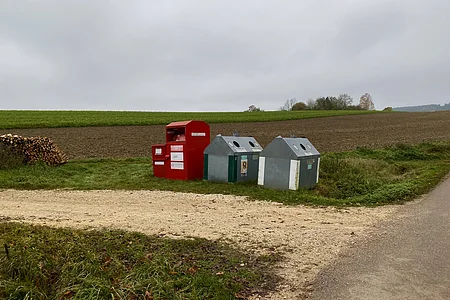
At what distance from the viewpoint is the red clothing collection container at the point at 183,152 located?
39.8ft

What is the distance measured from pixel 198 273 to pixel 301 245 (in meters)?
1.93

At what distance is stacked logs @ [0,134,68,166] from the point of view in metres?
14.3

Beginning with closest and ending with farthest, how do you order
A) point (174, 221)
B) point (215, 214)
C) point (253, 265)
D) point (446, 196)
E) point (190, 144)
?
point (253, 265) → point (174, 221) → point (215, 214) → point (446, 196) → point (190, 144)

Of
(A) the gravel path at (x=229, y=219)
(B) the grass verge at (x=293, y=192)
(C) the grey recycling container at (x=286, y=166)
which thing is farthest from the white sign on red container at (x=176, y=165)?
(C) the grey recycling container at (x=286, y=166)

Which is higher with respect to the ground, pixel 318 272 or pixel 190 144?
pixel 190 144

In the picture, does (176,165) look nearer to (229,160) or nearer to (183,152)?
(183,152)

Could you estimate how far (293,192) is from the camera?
9.77 m

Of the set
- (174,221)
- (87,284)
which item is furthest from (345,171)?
(87,284)

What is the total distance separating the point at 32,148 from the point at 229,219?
1079 centimetres

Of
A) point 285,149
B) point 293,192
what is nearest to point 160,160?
point 285,149

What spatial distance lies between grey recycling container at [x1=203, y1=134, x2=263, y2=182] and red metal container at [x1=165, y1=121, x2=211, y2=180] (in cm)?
67

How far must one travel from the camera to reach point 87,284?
3.54 m

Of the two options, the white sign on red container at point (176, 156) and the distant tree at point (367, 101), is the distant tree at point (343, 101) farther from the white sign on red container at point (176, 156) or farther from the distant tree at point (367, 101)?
the white sign on red container at point (176, 156)

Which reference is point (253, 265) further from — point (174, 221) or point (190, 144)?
point (190, 144)
